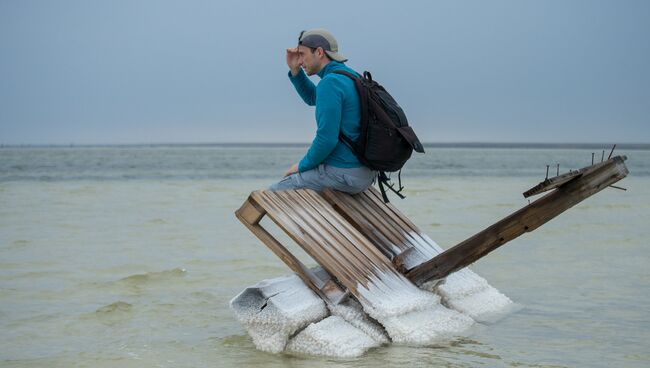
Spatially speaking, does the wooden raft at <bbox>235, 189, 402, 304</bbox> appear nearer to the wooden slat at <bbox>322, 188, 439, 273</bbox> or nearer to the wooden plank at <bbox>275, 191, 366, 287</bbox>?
the wooden plank at <bbox>275, 191, 366, 287</bbox>

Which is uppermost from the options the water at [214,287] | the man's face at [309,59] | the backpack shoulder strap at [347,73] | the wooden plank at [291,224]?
the man's face at [309,59]

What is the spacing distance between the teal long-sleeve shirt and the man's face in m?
0.09

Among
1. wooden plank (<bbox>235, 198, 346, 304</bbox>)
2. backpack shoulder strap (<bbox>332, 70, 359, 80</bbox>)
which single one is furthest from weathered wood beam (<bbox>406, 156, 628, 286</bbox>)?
backpack shoulder strap (<bbox>332, 70, 359, 80</bbox>)

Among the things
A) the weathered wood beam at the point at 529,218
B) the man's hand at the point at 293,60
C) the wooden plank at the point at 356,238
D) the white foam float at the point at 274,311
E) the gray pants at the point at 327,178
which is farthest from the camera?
the man's hand at the point at 293,60

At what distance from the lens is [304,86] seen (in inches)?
273

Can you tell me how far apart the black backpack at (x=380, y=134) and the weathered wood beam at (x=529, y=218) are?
0.71m

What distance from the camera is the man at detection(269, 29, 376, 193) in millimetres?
5969

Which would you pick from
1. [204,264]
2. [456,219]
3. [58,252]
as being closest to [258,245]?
[204,264]

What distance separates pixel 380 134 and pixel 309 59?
2.52 feet

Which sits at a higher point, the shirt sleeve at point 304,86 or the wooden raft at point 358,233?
the shirt sleeve at point 304,86

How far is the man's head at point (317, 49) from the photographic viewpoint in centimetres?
627

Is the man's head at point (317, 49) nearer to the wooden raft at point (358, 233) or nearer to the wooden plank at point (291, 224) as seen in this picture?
the wooden raft at point (358, 233)

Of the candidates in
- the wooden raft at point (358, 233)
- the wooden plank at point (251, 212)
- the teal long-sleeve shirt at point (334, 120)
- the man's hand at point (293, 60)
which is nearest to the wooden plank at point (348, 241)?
the wooden raft at point (358, 233)

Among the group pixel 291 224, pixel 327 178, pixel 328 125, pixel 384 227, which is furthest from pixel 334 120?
pixel 384 227
